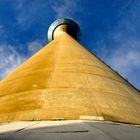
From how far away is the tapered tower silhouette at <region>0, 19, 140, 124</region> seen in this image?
8242 mm

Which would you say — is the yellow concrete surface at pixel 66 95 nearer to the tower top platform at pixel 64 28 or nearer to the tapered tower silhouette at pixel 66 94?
the tapered tower silhouette at pixel 66 94

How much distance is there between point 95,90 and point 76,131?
4799 mm

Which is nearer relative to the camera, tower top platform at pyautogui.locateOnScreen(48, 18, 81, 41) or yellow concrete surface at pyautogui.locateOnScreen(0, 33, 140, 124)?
yellow concrete surface at pyautogui.locateOnScreen(0, 33, 140, 124)

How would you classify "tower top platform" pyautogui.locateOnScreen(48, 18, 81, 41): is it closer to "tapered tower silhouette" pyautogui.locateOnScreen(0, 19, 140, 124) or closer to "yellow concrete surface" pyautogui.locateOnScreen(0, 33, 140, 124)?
"tapered tower silhouette" pyautogui.locateOnScreen(0, 19, 140, 124)

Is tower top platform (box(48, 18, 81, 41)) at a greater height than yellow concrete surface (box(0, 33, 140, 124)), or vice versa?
tower top platform (box(48, 18, 81, 41))

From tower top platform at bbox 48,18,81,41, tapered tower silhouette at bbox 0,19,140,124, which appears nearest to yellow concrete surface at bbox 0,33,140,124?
tapered tower silhouette at bbox 0,19,140,124

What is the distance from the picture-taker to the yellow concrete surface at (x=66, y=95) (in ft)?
27.0

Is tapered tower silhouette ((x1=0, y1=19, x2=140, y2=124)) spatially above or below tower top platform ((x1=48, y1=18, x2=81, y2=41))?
below

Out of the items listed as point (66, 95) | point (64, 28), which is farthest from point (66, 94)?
A: point (64, 28)

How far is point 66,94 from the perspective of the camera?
933cm

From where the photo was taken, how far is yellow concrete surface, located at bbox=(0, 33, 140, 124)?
8.23 meters

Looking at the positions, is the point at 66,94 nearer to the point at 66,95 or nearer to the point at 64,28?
the point at 66,95

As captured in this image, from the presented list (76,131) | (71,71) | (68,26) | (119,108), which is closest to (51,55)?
(71,71)

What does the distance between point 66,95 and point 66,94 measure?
10 cm
